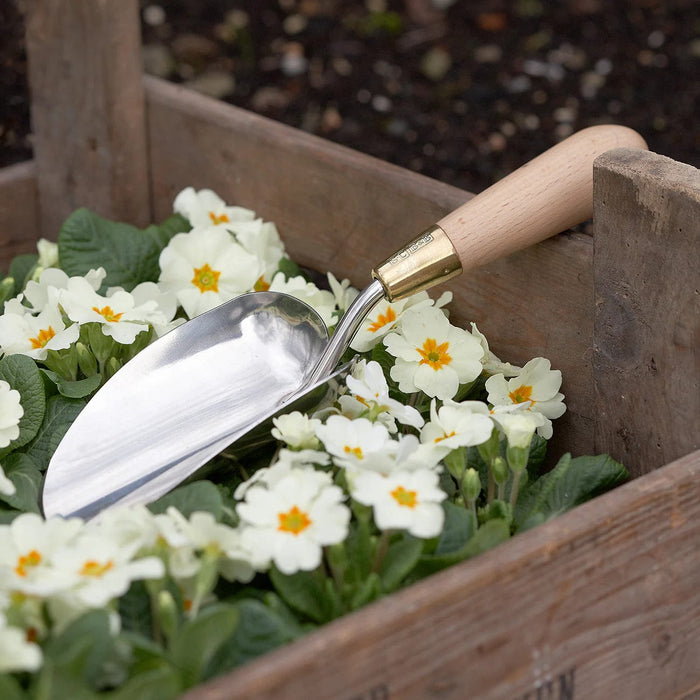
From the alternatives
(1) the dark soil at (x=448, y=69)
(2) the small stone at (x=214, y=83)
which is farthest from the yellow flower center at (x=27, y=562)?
(2) the small stone at (x=214, y=83)

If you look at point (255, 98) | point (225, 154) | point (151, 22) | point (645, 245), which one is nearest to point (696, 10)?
point (255, 98)

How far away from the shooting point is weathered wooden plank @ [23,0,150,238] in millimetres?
1567

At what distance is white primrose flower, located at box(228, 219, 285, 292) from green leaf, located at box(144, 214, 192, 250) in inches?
3.6

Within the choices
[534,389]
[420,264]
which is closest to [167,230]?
[420,264]

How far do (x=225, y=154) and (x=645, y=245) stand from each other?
2.33 ft

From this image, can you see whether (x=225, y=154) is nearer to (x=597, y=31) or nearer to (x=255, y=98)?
(x=255, y=98)

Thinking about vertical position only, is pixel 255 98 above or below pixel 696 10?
below

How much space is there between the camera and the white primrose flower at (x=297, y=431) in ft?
3.11

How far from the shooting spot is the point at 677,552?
900 millimetres

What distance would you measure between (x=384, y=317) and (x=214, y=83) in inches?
58.1

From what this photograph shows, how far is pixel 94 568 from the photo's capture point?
75 centimetres

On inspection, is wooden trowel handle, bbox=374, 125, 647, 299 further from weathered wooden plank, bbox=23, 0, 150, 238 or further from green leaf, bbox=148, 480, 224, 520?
weathered wooden plank, bbox=23, 0, 150, 238

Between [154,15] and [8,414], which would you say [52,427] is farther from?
[154,15]

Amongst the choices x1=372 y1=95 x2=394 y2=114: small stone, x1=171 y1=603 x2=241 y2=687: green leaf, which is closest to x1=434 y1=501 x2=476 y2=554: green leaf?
x1=171 y1=603 x2=241 y2=687: green leaf
